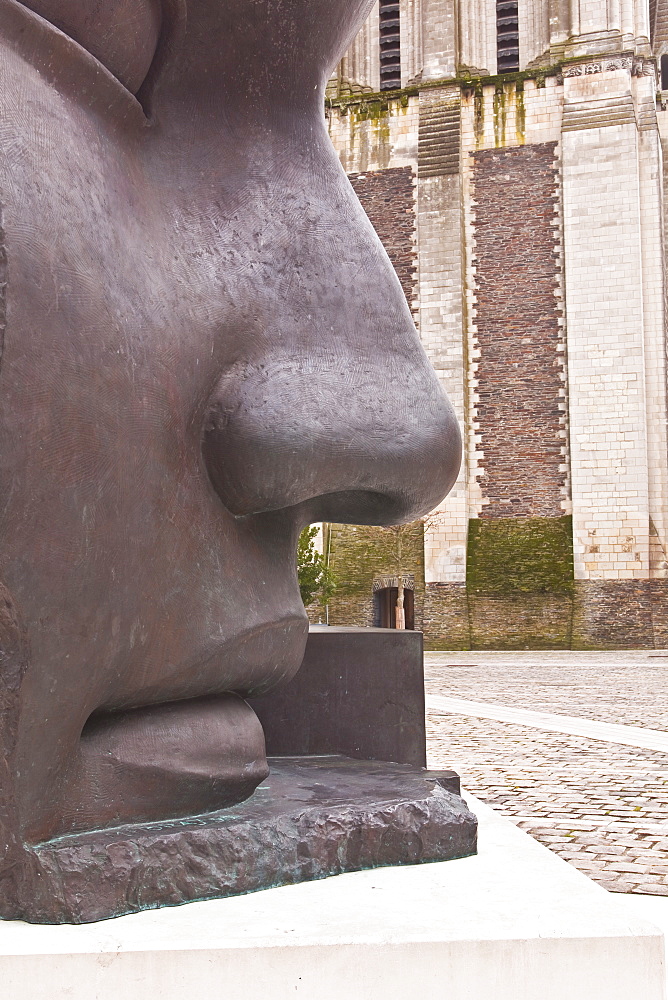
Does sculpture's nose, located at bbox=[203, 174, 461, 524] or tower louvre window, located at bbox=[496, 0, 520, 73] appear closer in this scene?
sculpture's nose, located at bbox=[203, 174, 461, 524]

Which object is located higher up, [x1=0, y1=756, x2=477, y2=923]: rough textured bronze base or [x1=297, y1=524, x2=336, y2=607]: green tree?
[x1=297, y1=524, x2=336, y2=607]: green tree

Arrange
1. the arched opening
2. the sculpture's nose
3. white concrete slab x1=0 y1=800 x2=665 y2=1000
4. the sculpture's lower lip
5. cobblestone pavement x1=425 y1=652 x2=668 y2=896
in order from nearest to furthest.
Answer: white concrete slab x1=0 y1=800 x2=665 y2=1000 → the sculpture's lower lip → the sculpture's nose → cobblestone pavement x1=425 y1=652 x2=668 y2=896 → the arched opening

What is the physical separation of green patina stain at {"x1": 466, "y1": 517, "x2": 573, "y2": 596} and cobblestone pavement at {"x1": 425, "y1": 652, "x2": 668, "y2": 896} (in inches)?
374

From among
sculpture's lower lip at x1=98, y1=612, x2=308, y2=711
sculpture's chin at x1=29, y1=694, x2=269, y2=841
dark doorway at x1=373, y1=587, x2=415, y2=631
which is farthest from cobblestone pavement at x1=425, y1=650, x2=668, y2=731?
sculpture's chin at x1=29, y1=694, x2=269, y2=841

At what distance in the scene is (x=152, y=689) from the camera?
6.46 ft

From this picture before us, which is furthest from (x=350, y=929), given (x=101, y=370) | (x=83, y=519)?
(x=101, y=370)

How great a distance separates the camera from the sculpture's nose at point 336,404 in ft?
6.79

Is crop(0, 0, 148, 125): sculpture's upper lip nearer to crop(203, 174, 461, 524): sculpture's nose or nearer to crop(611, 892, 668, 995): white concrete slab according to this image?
crop(203, 174, 461, 524): sculpture's nose

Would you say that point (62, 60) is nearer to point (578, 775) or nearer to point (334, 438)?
point (334, 438)

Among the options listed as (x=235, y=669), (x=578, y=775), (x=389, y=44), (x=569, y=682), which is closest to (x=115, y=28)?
(x=235, y=669)

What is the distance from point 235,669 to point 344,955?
2.23 ft

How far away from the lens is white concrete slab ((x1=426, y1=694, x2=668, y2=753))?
20.5 ft

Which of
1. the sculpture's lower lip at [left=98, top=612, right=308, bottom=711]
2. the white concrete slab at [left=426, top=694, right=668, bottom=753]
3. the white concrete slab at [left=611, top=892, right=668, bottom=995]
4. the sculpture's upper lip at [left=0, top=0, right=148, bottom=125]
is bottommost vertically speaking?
the white concrete slab at [left=426, top=694, right=668, bottom=753]

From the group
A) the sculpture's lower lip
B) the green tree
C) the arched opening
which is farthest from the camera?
the arched opening
